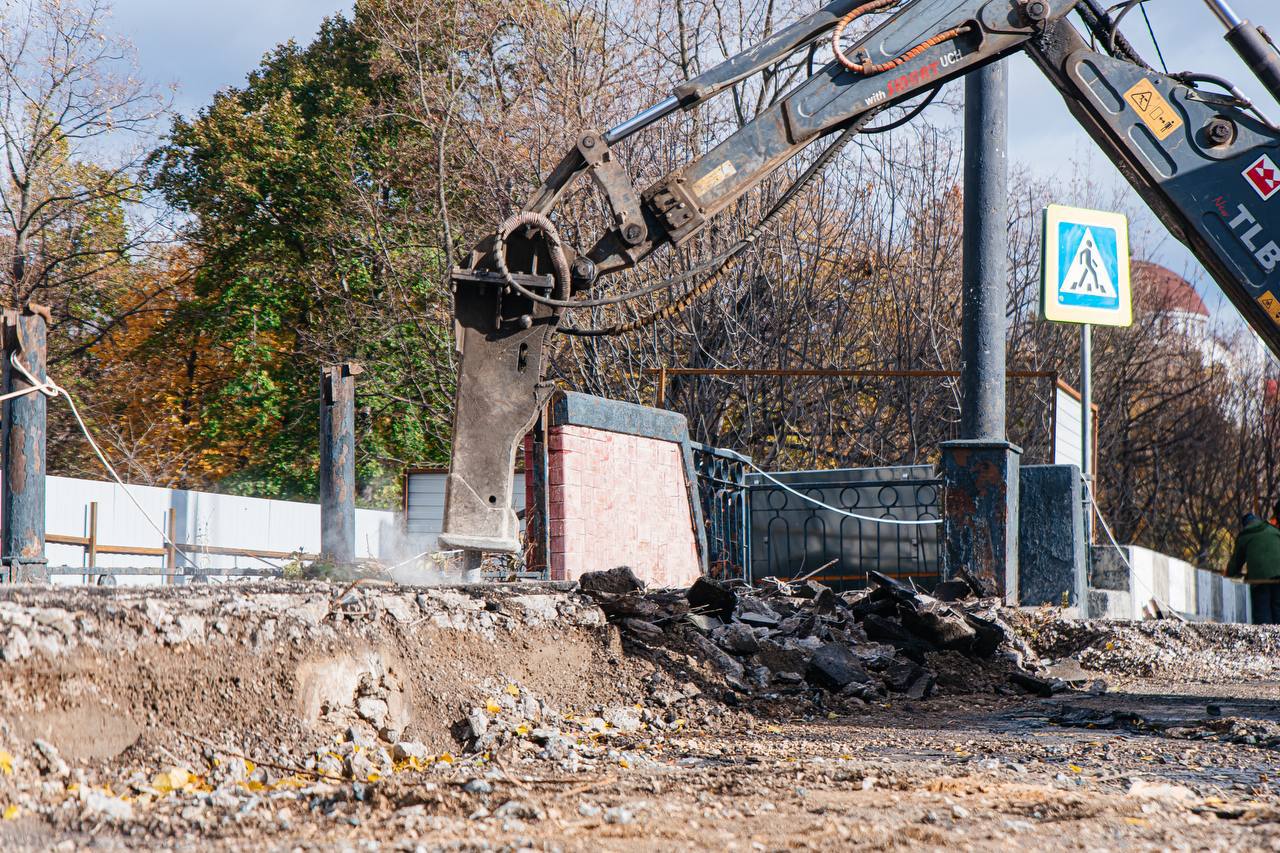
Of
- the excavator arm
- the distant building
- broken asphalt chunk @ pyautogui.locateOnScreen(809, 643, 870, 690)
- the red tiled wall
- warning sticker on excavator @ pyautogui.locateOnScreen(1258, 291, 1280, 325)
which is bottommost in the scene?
broken asphalt chunk @ pyautogui.locateOnScreen(809, 643, 870, 690)

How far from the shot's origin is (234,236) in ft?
86.3

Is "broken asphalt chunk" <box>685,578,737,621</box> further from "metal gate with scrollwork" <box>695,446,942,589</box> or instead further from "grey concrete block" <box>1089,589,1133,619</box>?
"grey concrete block" <box>1089,589,1133,619</box>

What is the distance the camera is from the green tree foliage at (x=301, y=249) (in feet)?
73.0

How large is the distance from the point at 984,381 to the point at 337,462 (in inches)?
244

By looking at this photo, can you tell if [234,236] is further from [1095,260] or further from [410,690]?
[410,690]

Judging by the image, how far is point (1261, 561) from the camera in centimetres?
1455

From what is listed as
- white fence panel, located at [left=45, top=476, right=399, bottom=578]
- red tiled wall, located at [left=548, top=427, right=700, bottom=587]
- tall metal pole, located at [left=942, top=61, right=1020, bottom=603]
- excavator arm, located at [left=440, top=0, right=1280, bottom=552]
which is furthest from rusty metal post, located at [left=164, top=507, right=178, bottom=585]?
excavator arm, located at [left=440, top=0, right=1280, bottom=552]

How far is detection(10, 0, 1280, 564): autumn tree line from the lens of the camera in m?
17.1

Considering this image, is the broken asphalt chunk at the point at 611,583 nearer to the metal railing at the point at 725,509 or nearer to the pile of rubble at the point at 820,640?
the pile of rubble at the point at 820,640

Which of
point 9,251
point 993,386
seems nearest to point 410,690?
point 993,386

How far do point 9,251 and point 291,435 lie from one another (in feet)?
22.2

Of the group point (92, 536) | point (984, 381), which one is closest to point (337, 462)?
point (92, 536)

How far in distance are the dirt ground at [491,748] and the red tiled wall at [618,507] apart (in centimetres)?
260

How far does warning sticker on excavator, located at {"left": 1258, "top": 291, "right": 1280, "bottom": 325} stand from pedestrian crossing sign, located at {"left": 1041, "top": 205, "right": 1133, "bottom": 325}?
3.20m
